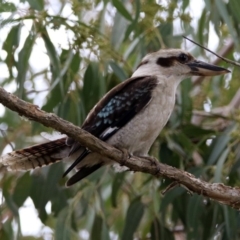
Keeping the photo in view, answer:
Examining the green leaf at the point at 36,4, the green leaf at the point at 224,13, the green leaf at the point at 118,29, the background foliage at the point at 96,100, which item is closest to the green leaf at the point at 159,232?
the background foliage at the point at 96,100

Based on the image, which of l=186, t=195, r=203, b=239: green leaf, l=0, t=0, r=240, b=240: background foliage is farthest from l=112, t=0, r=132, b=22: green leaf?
l=186, t=195, r=203, b=239: green leaf

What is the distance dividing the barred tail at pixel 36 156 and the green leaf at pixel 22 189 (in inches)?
18.6

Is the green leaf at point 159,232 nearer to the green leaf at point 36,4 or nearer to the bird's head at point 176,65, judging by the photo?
the bird's head at point 176,65

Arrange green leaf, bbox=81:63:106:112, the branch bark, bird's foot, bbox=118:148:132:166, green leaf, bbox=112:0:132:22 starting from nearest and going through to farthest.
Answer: the branch bark
bird's foot, bbox=118:148:132:166
green leaf, bbox=112:0:132:22
green leaf, bbox=81:63:106:112

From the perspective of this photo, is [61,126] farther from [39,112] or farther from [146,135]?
[146,135]

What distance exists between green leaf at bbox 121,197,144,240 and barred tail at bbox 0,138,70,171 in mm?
580

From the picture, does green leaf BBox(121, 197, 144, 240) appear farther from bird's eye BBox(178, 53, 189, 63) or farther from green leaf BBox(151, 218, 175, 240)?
Answer: bird's eye BBox(178, 53, 189, 63)

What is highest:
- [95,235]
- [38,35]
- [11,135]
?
[38,35]

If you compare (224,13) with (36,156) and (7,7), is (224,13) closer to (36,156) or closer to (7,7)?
(7,7)

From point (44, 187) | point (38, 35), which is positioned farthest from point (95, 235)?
point (38, 35)

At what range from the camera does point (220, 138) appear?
13.9 feet

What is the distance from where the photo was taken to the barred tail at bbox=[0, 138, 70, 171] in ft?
11.9

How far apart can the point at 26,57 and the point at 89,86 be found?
0.34 metres

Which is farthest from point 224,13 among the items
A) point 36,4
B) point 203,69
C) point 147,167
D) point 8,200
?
point 8,200
